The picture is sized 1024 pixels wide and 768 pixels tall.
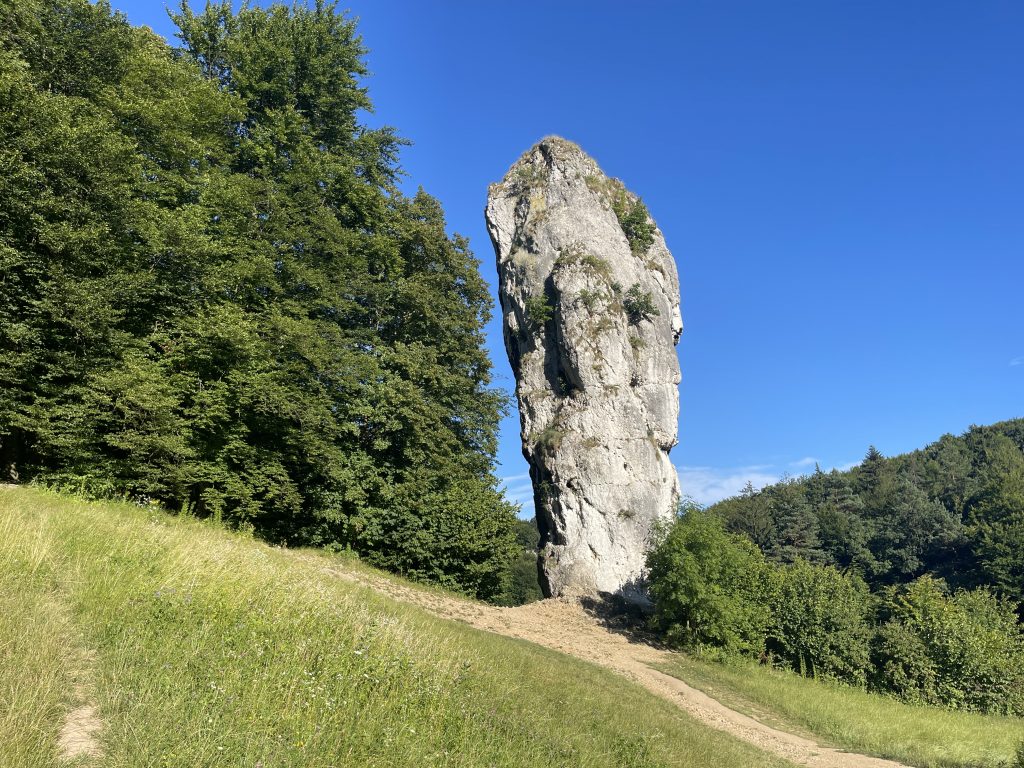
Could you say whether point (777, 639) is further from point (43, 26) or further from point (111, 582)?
point (43, 26)

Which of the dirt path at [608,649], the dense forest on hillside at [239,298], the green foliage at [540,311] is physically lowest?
the dirt path at [608,649]

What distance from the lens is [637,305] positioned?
3328 cm

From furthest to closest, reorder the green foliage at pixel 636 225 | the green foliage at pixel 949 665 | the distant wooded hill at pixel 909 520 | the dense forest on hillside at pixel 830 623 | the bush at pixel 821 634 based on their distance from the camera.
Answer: the distant wooded hill at pixel 909 520 < the green foliage at pixel 636 225 < the bush at pixel 821 634 < the green foliage at pixel 949 665 < the dense forest on hillside at pixel 830 623

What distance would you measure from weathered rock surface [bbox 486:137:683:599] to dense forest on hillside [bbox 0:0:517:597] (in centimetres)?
609

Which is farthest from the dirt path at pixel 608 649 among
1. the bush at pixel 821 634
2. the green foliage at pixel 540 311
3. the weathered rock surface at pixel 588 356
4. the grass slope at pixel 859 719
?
the green foliage at pixel 540 311

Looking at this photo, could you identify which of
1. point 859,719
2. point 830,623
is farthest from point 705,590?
point 830,623

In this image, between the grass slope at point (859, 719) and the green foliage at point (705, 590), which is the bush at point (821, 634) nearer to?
the green foliage at point (705, 590)

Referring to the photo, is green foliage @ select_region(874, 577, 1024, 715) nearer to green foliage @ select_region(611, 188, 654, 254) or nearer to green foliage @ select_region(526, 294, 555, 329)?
green foliage @ select_region(526, 294, 555, 329)

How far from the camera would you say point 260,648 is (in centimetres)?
500

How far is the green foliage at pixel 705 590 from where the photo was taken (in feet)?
65.6

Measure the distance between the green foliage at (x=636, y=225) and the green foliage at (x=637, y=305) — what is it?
4.56m

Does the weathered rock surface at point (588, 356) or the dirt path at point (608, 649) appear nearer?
the dirt path at point (608, 649)

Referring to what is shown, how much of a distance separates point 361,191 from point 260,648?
21484mm

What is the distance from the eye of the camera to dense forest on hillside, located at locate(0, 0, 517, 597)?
13266 mm
